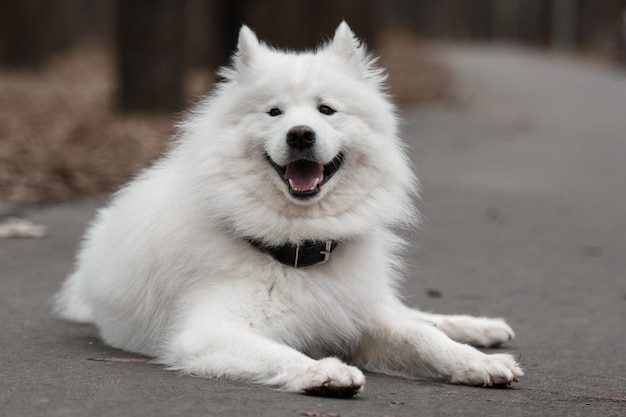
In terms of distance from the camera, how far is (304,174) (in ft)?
17.5

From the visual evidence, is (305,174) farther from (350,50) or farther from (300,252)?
(350,50)

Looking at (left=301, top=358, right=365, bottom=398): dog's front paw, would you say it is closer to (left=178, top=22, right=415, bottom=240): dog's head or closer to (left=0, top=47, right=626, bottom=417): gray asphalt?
(left=0, top=47, right=626, bottom=417): gray asphalt

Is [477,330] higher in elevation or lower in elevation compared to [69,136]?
lower

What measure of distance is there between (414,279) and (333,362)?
3977mm

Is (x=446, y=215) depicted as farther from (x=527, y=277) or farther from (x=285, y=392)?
(x=285, y=392)

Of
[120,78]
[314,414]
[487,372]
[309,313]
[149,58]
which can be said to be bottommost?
[314,414]

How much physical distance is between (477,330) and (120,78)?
11186 millimetres

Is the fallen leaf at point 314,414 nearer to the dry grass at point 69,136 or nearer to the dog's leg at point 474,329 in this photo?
the dog's leg at point 474,329

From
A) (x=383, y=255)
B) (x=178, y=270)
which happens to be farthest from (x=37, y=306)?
(x=383, y=255)

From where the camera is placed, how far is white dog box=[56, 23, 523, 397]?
16.9ft

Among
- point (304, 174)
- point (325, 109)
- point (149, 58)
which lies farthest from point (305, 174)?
point (149, 58)

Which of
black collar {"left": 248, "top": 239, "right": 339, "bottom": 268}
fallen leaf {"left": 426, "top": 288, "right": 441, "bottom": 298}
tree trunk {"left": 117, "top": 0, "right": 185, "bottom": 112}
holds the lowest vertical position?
black collar {"left": 248, "top": 239, "right": 339, "bottom": 268}

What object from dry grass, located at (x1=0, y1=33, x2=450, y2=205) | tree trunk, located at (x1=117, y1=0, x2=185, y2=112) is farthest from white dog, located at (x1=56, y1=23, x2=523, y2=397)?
tree trunk, located at (x1=117, y1=0, x2=185, y2=112)

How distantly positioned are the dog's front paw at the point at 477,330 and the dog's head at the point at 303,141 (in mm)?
957
